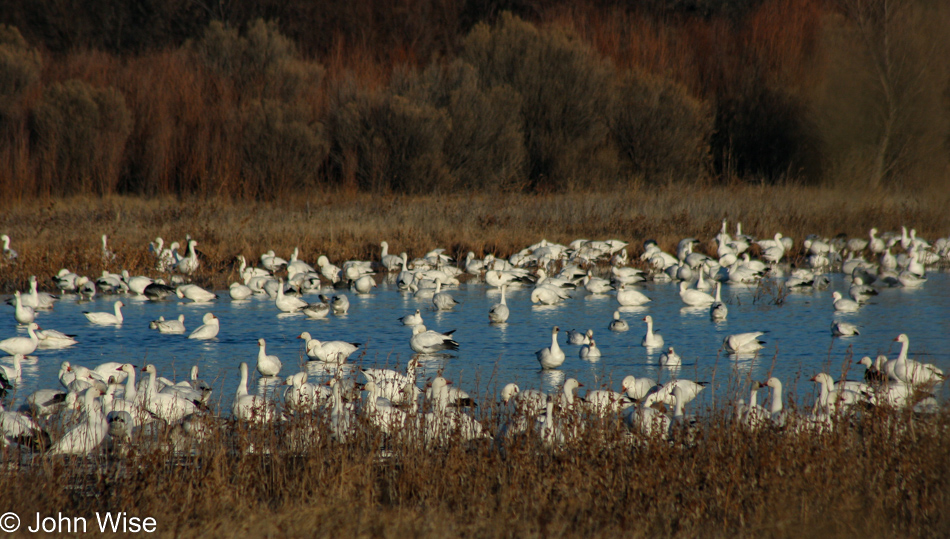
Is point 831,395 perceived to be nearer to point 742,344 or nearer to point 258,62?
point 742,344

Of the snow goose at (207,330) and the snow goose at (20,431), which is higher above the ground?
the snow goose at (20,431)

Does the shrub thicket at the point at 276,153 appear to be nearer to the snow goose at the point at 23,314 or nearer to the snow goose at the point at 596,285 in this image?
the snow goose at the point at 596,285

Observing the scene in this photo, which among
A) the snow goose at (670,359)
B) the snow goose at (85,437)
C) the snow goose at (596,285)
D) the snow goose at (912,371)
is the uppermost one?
the snow goose at (85,437)

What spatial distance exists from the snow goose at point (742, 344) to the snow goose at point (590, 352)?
1.33m

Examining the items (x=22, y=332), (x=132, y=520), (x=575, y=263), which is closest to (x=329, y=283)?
(x=575, y=263)

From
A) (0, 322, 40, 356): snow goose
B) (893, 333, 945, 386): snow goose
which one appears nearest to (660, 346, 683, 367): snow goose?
(893, 333, 945, 386): snow goose

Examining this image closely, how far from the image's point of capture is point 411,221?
19.0 m

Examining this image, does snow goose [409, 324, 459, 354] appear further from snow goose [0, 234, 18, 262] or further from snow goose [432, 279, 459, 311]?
snow goose [0, 234, 18, 262]

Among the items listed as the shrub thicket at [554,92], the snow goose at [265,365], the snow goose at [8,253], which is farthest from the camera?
the shrub thicket at [554,92]

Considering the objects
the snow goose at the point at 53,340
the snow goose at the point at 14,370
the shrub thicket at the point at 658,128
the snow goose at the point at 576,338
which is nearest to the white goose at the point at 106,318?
the snow goose at the point at 53,340

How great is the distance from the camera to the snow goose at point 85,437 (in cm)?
596

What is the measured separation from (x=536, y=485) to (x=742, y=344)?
495cm

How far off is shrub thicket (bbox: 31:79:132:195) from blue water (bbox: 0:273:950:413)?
9.48 meters

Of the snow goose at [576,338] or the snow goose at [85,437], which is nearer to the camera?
the snow goose at [85,437]
